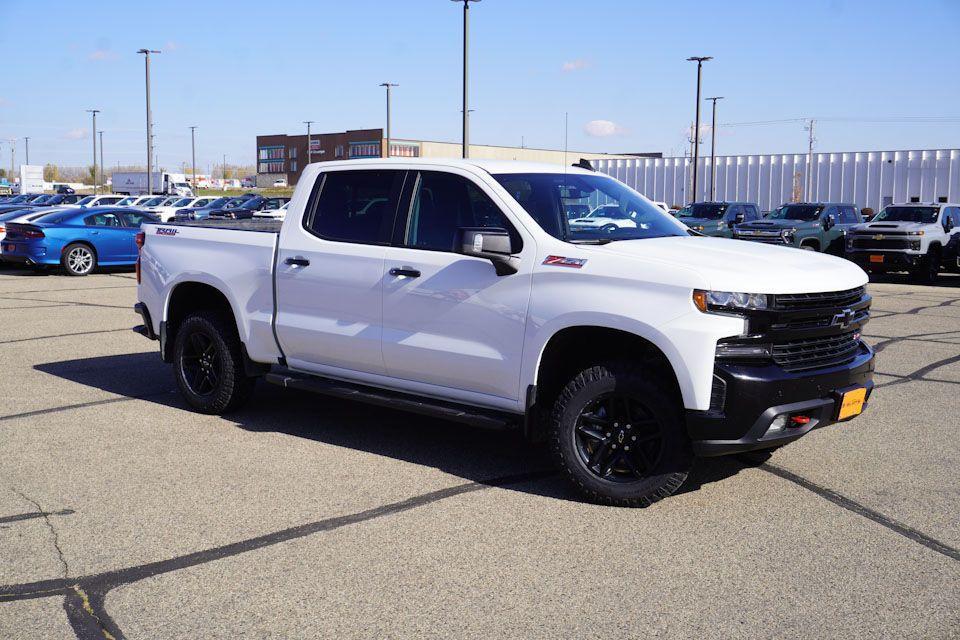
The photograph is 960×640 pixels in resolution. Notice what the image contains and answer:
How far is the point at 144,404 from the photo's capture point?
780 cm

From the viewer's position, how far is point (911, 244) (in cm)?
2095

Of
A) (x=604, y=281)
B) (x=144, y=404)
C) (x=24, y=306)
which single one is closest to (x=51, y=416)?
(x=144, y=404)

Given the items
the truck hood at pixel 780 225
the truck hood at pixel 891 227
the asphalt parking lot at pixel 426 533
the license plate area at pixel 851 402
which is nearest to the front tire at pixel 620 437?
the asphalt parking lot at pixel 426 533

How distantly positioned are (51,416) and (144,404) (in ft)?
2.38

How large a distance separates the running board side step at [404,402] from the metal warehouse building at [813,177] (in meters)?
46.9

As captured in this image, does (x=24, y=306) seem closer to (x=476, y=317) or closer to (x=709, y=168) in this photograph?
(x=476, y=317)

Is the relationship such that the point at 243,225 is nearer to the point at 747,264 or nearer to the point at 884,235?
the point at 747,264

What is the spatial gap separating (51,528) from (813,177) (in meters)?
55.1

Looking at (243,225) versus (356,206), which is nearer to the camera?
(356,206)

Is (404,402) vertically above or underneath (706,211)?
underneath

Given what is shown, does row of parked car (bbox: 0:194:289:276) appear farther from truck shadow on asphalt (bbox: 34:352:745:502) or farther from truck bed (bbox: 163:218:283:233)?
truck bed (bbox: 163:218:283:233)

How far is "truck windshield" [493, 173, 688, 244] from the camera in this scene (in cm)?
580

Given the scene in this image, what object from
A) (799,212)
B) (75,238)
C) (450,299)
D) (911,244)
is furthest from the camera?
(799,212)

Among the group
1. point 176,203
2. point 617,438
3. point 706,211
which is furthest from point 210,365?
point 176,203
